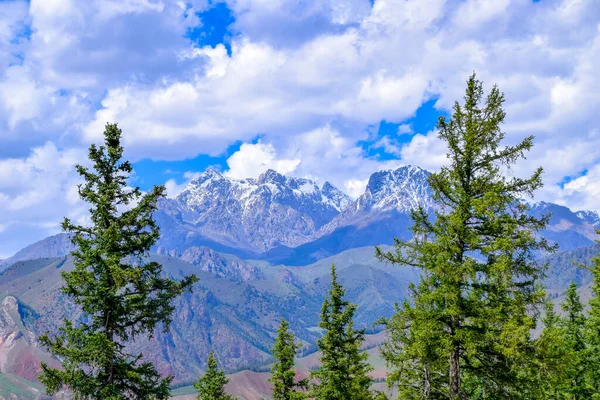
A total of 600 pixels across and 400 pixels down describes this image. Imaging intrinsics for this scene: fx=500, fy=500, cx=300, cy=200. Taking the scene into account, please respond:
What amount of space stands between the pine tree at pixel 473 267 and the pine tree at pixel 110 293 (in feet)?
37.0

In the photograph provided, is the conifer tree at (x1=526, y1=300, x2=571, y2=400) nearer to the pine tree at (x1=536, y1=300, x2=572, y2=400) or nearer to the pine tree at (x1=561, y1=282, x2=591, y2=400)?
the pine tree at (x1=536, y1=300, x2=572, y2=400)

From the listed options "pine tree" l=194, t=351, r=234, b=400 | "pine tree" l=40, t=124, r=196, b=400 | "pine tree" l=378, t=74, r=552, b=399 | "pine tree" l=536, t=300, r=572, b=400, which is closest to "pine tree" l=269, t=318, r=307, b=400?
"pine tree" l=194, t=351, r=234, b=400

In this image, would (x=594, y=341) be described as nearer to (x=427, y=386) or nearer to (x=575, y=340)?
(x=575, y=340)

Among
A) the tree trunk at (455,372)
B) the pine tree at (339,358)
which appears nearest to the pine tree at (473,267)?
the tree trunk at (455,372)

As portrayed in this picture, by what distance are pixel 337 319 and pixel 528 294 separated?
2118cm

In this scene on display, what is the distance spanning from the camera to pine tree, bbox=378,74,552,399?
18031 mm

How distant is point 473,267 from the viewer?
724 inches

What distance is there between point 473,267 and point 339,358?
2053cm

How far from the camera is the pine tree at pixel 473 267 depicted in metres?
18.0

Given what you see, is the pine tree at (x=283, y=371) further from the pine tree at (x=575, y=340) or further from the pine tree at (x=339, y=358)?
the pine tree at (x=575, y=340)

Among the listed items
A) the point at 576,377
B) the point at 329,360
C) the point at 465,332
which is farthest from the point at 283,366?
the point at 465,332

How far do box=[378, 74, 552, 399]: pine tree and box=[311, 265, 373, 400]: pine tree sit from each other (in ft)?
55.7

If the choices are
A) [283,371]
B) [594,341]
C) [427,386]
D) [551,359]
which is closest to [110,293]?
[427,386]

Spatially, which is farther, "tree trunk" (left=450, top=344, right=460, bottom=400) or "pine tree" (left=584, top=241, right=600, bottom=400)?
"pine tree" (left=584, top=241, right=600, bottom=400)
